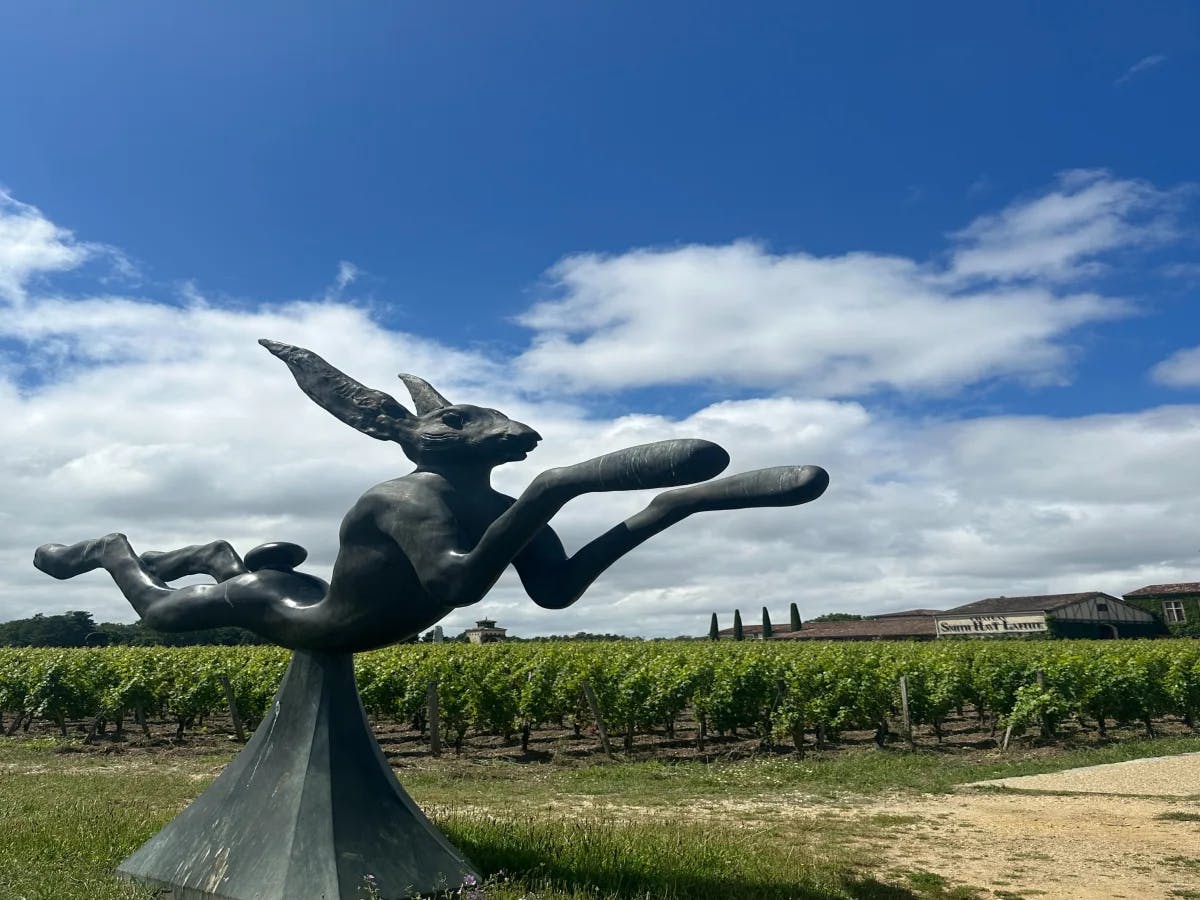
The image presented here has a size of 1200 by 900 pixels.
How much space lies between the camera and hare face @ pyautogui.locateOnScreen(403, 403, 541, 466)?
5.24 meters

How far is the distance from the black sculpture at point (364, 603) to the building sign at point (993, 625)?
49911 millimetres

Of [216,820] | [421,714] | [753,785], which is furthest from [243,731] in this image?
[216,820]

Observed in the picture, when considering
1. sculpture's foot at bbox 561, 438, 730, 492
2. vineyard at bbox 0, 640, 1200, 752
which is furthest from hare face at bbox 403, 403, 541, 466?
vineyard at bbox 0, 640, 1200, 752

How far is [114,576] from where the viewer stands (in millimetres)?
6500

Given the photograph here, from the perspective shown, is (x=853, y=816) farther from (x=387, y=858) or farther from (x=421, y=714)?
(x=421, y=714)

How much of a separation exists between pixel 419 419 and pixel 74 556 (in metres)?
3.05

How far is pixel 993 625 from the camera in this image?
52.9 meters

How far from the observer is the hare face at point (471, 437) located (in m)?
5.24

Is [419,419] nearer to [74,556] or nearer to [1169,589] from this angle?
[74,556]

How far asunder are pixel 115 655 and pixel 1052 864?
22.9m

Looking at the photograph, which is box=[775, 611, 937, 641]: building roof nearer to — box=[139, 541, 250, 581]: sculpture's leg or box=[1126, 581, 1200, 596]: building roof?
box=[1126, 581, 1200, 596]: building roof

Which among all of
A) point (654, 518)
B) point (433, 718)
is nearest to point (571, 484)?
point (654, 518)

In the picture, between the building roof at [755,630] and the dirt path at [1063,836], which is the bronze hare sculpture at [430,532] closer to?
the dirt path at [1063,836]

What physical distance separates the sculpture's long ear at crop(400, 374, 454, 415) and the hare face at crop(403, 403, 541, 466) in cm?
34
